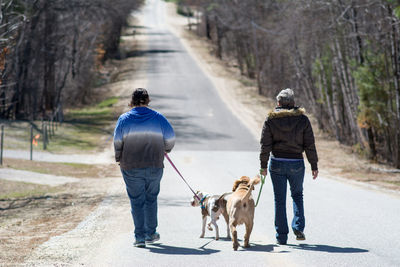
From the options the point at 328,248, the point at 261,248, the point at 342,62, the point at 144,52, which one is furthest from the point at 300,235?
the point at 144,52

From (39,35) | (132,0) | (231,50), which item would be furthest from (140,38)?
(39,35)

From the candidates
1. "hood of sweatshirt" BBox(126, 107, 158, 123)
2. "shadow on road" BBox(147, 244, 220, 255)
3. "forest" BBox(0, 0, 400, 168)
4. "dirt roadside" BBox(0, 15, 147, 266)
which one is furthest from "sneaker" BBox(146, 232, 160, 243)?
"forest" BBox(0, 0, 400, 168)

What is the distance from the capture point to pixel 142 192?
26.6 feet

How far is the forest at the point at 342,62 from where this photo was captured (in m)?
22.2

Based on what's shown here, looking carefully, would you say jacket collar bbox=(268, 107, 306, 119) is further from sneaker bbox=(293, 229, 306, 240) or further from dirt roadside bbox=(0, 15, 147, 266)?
dirt roadside bbox=(0, 15, 147, 266)

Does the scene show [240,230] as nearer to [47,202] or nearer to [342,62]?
[47,202]

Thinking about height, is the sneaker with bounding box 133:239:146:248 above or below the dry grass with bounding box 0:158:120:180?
above

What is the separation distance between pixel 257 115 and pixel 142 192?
30.1m

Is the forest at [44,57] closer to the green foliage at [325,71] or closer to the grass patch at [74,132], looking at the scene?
the grass patch at [74,132]

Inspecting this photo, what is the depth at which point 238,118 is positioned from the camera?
3631 centimetres

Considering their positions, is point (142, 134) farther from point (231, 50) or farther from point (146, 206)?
point (231, 50)

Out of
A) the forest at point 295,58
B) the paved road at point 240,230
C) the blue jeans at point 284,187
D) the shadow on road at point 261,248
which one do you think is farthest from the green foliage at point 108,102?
the shadow on road at point 261,248

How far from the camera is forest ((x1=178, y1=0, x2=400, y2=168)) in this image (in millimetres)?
22234

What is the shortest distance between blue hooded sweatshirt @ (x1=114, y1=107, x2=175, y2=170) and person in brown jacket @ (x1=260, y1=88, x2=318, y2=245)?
1.32 metres
